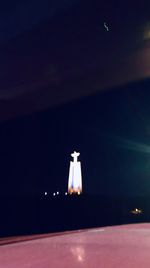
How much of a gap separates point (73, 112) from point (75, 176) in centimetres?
612

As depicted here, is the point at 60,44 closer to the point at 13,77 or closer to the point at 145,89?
the point at 13,77

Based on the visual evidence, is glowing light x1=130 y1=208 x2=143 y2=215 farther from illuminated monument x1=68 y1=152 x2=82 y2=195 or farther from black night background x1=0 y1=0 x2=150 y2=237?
illuminated monument x1=68 y1=152 x2=82 y2=195

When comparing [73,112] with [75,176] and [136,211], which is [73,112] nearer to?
[75,176]

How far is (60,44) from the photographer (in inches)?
228

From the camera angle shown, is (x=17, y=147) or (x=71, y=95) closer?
(x=71, y=95)

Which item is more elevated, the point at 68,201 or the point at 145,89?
the point at 145,89

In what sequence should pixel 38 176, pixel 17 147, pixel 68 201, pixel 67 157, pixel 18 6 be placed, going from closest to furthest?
pixel 18 6 → pixel 68 201 → pixel 17 147 → pixel 38 176 → pixel 67 157

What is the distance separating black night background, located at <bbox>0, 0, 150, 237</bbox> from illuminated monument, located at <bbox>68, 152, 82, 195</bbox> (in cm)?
36

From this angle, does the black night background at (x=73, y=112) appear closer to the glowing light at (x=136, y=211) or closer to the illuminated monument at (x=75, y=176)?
the glowing light at (x=136, y=211)

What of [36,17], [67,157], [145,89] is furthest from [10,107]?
[67,157]

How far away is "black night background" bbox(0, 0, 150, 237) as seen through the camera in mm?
5258

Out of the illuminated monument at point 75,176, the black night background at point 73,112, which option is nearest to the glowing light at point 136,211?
the black night background at point 73,112

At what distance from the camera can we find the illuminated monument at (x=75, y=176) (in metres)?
21.8

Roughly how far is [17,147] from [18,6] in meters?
13.5
